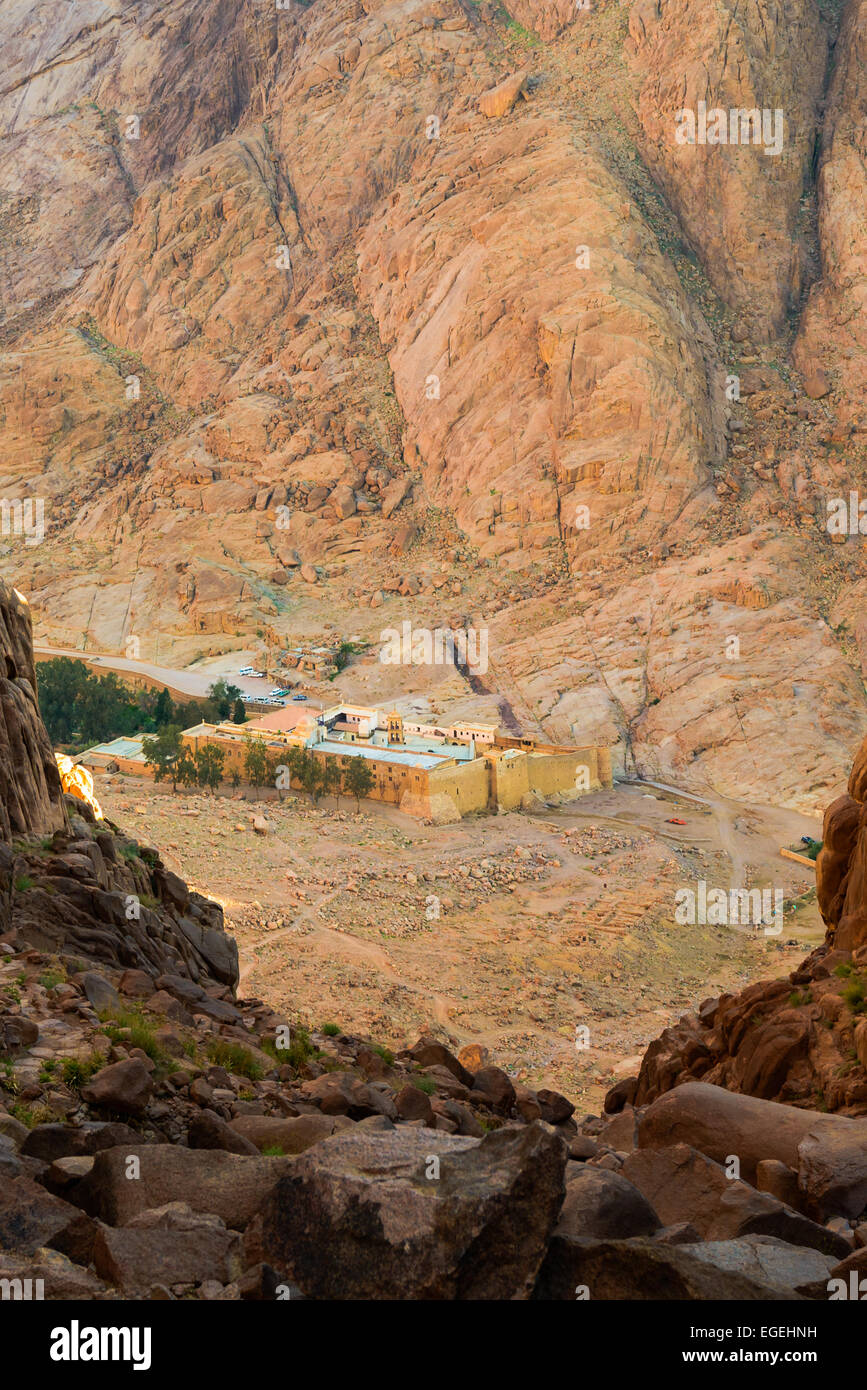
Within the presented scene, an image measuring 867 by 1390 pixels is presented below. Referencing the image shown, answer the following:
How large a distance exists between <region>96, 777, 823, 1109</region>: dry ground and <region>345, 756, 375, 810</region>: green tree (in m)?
0.62

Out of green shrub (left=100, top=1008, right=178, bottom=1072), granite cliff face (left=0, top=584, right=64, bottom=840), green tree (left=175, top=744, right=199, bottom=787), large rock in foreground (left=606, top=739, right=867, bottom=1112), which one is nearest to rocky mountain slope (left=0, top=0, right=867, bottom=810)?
green tree (left=175, top=744, right=199, bottom=787)

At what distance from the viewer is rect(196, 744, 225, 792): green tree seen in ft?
153

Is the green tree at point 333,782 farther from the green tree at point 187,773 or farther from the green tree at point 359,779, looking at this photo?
the green tree at point 187,773

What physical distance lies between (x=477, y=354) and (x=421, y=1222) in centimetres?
7420

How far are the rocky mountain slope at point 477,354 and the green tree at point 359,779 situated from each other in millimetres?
11982

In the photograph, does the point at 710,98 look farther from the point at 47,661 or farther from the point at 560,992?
the point at 560,992

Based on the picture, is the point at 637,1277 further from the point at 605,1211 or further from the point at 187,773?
the point at 187,773

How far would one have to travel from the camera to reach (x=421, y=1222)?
200 inches

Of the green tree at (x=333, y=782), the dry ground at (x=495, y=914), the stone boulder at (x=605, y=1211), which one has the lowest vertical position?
the dry ground at (x=495, y=914)

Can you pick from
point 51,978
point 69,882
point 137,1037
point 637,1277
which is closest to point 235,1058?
point 137,1037

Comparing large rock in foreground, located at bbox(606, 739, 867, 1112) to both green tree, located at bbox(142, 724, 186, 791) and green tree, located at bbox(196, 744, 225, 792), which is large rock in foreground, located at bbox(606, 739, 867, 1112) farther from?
green tree, located at bbox(142, 724, 186, 791)

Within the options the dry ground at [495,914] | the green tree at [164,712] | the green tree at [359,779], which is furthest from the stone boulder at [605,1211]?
the green tree at [164,712]

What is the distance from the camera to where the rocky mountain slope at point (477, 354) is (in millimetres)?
60688

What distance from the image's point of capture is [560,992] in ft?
95.5
